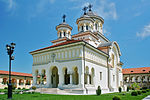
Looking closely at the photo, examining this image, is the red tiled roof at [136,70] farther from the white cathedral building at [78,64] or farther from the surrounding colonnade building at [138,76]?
the white cathedral building at [78,64]

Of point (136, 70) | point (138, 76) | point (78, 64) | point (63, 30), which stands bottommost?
point (138, 76)

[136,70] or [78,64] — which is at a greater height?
[78,64]

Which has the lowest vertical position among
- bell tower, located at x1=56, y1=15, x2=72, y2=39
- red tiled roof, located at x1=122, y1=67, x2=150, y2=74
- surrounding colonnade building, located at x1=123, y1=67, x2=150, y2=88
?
surrounding colonnade building, located at x1=123, y1=67, x2=150, y2=88

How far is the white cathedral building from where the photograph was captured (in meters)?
23.8

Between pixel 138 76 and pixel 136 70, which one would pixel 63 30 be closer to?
pixel 136 70

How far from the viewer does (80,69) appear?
23.2 meters

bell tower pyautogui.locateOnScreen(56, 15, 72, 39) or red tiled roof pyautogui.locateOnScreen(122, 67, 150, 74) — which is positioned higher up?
bell tower pyautogui.locateOnScreen(56, 15, 72, 39)

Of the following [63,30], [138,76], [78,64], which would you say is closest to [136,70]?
[138,76]

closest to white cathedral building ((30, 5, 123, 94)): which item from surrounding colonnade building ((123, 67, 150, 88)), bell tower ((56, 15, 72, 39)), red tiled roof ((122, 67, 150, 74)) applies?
bell tower ((56, 15, 72, 39))

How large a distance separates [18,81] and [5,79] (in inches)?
146

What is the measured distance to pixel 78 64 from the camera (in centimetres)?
2350

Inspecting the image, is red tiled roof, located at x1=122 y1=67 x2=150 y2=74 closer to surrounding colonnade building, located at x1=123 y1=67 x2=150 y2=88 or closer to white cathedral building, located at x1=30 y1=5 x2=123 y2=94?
surrounding colonnade building, located at x1=123 y1=67 x2=150 y2=88

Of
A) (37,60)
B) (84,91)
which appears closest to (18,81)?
(37,60)

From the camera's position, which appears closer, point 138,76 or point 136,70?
point 138,76
